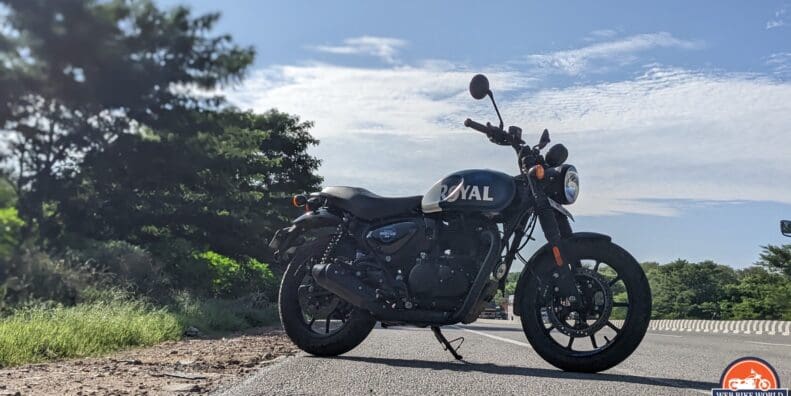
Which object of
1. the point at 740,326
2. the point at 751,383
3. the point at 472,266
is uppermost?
the point at 472,266

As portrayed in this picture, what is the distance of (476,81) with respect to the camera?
5.35 meters

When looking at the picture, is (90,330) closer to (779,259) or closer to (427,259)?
(427,259)

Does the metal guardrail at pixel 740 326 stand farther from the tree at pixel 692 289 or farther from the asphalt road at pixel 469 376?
the tree at pixel 692 289

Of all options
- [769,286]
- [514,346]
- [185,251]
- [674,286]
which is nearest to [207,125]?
[185,251]

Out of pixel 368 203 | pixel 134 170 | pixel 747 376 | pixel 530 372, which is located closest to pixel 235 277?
pixel 134 170

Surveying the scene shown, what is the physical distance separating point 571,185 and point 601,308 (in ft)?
2.95

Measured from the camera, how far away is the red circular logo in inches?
126

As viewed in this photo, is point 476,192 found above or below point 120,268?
above

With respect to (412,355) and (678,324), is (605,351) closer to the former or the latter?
(412,355)

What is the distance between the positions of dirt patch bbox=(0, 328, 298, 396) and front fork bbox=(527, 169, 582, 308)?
2143mm

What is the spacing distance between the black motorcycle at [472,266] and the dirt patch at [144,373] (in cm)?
73

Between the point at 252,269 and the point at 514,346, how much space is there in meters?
17.5

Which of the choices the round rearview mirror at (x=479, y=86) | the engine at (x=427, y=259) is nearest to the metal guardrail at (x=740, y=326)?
the engine at (x=427, y=259)

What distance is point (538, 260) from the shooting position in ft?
16.8
